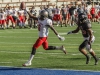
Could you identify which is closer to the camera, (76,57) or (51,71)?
(51,71)

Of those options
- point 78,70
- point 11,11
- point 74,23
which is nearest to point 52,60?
point 78,70

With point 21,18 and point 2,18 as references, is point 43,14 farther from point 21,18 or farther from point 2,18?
point 21,18

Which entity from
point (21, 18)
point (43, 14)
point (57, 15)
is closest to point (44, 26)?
point (43, 14)

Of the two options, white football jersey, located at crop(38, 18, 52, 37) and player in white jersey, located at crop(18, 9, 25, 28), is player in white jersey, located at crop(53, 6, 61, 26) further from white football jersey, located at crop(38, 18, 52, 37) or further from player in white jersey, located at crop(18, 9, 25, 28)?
white football jersey, located at crop(38, 18, 52, 37)

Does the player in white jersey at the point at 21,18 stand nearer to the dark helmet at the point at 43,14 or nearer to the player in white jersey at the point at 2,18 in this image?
the player in white jersey at the point at 2,18

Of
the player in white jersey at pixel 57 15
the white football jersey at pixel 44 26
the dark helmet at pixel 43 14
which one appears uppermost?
the dark helmet at pixel 43 14

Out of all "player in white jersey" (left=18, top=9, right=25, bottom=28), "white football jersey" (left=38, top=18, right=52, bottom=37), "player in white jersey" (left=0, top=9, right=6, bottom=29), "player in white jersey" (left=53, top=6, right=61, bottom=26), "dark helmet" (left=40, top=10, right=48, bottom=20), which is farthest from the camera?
"player in white jersey" (left=53, top=6, right=61, bottom=26)

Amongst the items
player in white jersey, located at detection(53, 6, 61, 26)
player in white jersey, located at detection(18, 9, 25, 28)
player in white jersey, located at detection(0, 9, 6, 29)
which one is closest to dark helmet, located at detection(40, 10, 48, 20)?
player in white jersey, located at detection(0, 9, 6, 29)

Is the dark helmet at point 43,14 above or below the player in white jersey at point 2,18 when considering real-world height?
above

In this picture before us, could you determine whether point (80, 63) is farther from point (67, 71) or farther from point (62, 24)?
point (62, 24)

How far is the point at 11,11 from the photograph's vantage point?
3122 centimetres

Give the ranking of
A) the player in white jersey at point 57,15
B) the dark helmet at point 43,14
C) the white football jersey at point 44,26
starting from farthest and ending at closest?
the player in white jersey at point 57,15
the white football jersey at point 44,26
the dark helmet at point 43,14

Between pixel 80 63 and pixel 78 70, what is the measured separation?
1.37 m

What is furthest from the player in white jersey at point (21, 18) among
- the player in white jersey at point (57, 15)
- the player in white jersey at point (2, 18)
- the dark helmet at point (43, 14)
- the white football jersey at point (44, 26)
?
the dark helmet at point (43, 14)
